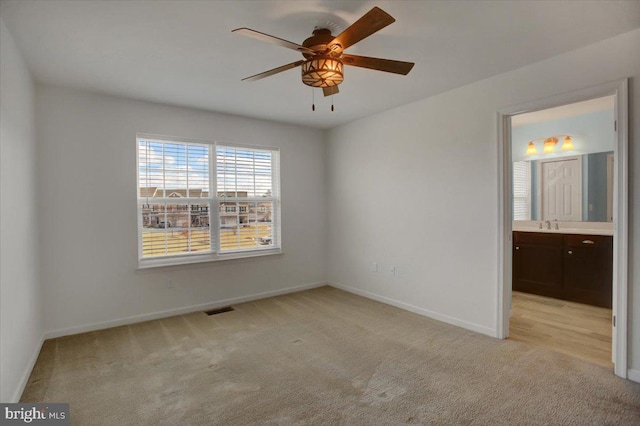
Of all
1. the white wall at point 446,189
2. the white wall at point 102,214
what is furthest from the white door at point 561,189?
the white wall at point 102,214

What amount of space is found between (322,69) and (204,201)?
2736 millimetres

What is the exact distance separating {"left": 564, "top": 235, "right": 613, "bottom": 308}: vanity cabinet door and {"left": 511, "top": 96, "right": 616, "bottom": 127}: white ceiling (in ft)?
5.53

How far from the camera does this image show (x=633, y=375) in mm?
2434

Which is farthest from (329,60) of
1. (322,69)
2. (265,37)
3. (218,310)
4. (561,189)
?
(561,189)

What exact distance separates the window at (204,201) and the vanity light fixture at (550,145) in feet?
13.2

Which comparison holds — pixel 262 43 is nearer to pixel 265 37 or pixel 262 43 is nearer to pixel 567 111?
pixel 265 37

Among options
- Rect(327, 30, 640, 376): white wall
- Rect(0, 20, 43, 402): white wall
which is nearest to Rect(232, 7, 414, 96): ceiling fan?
Rect(327, 30, 640, 376): white wall

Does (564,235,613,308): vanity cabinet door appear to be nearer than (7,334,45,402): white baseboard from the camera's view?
No

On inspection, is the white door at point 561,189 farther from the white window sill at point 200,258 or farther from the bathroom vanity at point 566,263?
the white window sill at point 200,258

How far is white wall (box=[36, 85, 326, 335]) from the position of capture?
3311mm

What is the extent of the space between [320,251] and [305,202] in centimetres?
86

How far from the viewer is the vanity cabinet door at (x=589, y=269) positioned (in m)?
4.02

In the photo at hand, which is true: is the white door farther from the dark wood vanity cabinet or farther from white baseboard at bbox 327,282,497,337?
white baseboard at bbox 327,282,497,337

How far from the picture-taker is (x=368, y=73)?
3.06 metres
